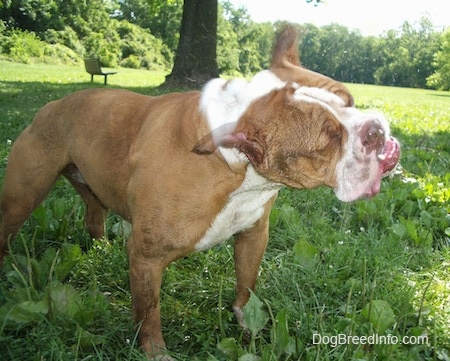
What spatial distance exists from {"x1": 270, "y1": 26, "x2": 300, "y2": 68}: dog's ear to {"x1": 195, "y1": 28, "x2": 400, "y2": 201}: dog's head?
0.49ft

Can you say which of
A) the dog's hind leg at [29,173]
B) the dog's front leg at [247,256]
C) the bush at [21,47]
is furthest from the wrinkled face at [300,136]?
the bush at [21,47]

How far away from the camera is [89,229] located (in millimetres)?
3555

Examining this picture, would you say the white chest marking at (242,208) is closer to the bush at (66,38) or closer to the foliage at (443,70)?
the bush at (66,38)

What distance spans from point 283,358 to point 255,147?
101 cm

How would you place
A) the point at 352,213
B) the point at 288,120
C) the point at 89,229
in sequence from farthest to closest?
the point at 352,213
the point at 89,229
the point at 288,120

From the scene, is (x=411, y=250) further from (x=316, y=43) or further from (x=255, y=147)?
(x=316, y=43)

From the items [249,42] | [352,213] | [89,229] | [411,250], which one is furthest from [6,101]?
[249,42]

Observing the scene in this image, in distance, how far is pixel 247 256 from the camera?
2744 millimetres

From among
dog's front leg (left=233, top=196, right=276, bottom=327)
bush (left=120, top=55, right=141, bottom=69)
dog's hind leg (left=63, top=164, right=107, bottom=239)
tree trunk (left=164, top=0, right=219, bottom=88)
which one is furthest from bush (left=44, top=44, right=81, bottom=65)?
dog's front leg (left=233, top=196, right=276, bottom=327)

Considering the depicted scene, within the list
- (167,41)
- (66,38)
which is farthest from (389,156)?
(167,41)

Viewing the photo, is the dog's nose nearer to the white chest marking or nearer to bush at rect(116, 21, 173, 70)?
the white chest marking

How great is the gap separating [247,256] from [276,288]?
29 centimetres

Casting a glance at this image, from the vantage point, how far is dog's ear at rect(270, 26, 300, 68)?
91.7 inches

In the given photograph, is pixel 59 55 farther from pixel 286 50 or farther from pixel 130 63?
pixel 286 50
